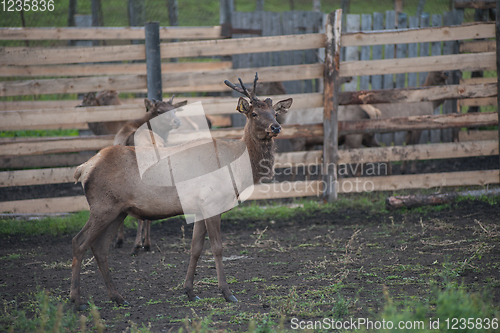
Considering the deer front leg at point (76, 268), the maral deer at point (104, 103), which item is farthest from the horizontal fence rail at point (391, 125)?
Answer: the deer front leg at point (76, 268)

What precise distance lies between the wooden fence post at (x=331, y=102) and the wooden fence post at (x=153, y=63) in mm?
2871

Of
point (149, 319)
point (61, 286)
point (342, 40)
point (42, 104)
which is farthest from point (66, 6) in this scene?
point (149, 319)

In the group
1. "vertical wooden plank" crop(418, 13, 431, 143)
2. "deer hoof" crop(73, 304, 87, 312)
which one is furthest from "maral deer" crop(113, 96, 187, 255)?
"vertical wooden plank" crop(418, 13, 431, 143)

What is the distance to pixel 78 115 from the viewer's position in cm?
782

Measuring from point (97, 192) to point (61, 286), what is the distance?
4.16 ft

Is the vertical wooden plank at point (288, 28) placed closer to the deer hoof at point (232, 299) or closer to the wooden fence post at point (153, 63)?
the wooden fence post at point (153, 63)

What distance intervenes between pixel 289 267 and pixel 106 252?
7.03ft

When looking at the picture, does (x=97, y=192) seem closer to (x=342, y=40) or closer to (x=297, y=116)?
(x=342, y=40)

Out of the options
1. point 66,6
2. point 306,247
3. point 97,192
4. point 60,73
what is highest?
point 66,6

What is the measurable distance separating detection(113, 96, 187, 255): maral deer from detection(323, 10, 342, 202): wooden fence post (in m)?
2.71

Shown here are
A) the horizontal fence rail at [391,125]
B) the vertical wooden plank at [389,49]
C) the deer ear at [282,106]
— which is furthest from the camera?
the vertical wooden plank at [389,49]

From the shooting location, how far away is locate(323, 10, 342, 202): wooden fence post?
811 cm

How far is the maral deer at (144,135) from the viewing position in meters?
6.61

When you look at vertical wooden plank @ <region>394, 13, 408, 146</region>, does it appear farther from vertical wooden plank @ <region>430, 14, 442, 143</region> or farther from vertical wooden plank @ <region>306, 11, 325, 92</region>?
vertical wooden plank @ <region>306, 11, 325, 92</region>
